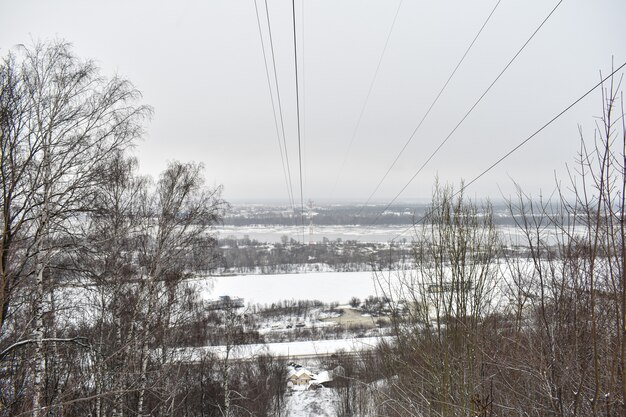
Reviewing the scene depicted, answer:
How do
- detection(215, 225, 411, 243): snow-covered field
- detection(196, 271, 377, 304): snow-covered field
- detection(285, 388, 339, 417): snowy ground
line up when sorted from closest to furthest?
detection(215, 225, 411, 243): snow-covered field → detection(285, 388, 339, 417): snowy ground → detection(196, 271, 377, 304): snow-covered field

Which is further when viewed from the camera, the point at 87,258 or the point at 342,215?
the point at 342,215

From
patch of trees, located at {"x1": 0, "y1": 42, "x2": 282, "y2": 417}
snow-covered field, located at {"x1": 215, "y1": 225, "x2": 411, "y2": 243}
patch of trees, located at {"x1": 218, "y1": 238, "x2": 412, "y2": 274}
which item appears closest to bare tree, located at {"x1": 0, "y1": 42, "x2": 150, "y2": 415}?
patch of trees, located at {"x1": 0, "y1": 42, "x2": 282, "y2": 417}

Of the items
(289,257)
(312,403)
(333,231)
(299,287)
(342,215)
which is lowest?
(312,403)

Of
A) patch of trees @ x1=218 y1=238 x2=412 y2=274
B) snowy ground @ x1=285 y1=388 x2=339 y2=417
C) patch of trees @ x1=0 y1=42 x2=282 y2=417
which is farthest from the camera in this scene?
patch of trees @ x1=218 y1=238 x2=412 y2=274

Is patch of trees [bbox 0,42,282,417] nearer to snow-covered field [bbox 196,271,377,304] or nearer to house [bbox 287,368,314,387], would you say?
house [bbox 287,368,314,387]

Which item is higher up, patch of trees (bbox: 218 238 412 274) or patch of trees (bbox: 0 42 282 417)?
patch of trees (bbox: 0 42 282 417)

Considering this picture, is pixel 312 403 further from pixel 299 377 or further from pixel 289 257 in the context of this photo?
pixel 289 257

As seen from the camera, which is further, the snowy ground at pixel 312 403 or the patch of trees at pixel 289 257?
the patch of trees at pixel 289 257

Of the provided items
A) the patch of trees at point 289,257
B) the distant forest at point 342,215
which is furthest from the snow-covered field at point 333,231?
the patch of trees at point 289,257

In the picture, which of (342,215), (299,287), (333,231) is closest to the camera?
(342,215)

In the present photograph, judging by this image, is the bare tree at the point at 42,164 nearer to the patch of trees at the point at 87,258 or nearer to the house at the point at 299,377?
the patch of trees at the point at 87,258

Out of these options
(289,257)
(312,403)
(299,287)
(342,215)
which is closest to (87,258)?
(312,403)

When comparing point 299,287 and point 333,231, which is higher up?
point 333,231
